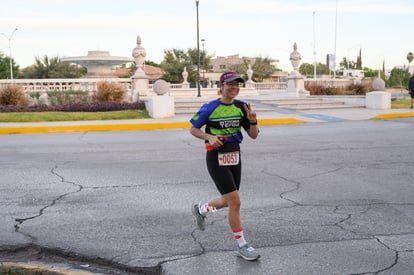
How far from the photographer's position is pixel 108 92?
2281 cm

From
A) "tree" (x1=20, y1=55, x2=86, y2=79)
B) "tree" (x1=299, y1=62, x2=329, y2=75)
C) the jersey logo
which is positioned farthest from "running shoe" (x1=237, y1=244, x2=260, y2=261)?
"tree" (x1=299, y1=62, x2=329, y2=75)

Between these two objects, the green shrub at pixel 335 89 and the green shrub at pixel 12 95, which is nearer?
the green shrub at pixel 12 95

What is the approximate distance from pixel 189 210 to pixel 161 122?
11324 millimetres

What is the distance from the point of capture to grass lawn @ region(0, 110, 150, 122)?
1836 centimetres

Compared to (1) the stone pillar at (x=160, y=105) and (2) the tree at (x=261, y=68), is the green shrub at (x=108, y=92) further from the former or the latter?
(2) the tree at (x=261, y=68)

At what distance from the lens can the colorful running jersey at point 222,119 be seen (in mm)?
4562

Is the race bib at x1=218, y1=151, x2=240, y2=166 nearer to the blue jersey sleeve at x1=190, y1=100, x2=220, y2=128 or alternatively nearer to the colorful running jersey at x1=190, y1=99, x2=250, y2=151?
the colorful running jersey at x1=190, y1=99, x2=250, y2=151

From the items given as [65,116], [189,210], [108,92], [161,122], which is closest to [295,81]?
[108,92]

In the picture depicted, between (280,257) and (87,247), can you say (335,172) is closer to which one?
(280,257)

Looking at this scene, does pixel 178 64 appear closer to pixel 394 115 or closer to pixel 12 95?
pixel 12 95

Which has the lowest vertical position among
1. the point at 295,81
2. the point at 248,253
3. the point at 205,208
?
the point at 248,253

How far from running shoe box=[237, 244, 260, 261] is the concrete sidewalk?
12.4 metres

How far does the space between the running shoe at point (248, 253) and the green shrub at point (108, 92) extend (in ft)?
62.8

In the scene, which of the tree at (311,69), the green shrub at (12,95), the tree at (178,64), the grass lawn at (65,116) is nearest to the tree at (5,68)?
the tree at (178,64)
